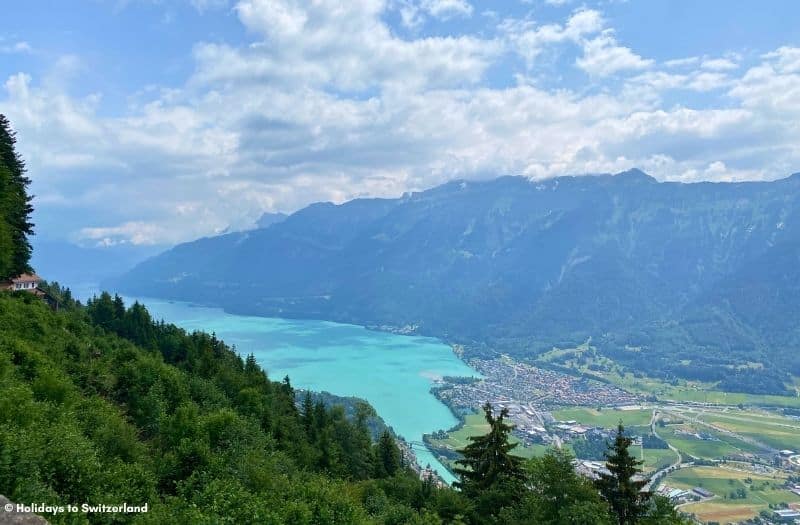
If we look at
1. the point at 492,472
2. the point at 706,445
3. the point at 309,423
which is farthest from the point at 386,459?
the point at 706,445

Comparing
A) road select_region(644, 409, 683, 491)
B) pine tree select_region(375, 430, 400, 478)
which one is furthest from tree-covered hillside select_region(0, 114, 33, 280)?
road select_region(644, 409, 683, 491)

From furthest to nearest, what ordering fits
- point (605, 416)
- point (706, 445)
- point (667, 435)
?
1. point (605, 416)
2. point (667, 435)
3. point (706, 445)

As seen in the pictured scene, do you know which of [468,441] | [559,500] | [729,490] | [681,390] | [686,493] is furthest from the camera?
[681,390]

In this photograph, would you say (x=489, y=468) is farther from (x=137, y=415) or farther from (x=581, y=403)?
(x=581, y=403)

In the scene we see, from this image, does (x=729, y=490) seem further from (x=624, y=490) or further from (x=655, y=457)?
(x=624, y=490)

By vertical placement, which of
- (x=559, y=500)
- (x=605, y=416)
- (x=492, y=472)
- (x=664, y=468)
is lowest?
(x=664, y=468)

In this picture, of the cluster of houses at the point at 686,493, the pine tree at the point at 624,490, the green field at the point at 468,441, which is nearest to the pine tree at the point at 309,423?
the pine tree at the point at 624,490

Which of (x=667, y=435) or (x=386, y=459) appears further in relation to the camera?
(x=667, y=435)

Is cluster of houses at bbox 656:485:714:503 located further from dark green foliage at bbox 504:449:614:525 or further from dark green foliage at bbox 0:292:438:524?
dark green foliage at bbox 504:449:614:525
